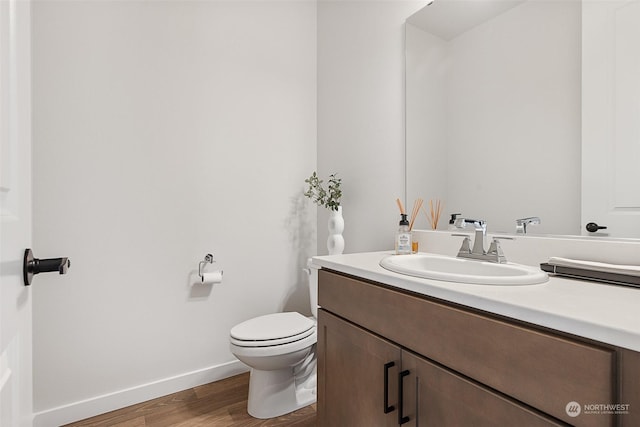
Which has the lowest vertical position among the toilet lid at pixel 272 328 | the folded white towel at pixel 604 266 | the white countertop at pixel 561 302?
the toilet lid at pixel 272 328

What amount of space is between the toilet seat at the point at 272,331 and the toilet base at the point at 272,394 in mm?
213

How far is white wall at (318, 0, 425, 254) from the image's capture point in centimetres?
178

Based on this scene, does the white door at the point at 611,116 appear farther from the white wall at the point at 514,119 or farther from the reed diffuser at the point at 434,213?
the reed diffuser at the point at 434,213

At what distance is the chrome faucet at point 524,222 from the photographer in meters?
1.20

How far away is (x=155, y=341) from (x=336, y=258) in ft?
3.94

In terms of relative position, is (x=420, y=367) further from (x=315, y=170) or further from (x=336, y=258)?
(x=315, y=170)

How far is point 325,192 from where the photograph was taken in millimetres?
2236

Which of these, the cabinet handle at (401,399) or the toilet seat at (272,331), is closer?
the cabinet handle at (401,399)

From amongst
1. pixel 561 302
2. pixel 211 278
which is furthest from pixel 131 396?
pixel 561 302

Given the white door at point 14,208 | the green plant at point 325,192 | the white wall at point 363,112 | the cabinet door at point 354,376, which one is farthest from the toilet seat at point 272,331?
the white door at point 14,208

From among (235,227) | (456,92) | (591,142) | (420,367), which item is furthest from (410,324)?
(235,227)

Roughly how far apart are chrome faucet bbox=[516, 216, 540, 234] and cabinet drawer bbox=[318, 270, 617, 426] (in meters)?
0.61

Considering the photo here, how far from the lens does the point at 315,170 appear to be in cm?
238

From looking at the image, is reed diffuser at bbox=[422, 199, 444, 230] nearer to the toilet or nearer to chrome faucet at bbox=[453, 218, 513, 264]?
chrome faucet at bbox=[453, 218, 513, 264]
